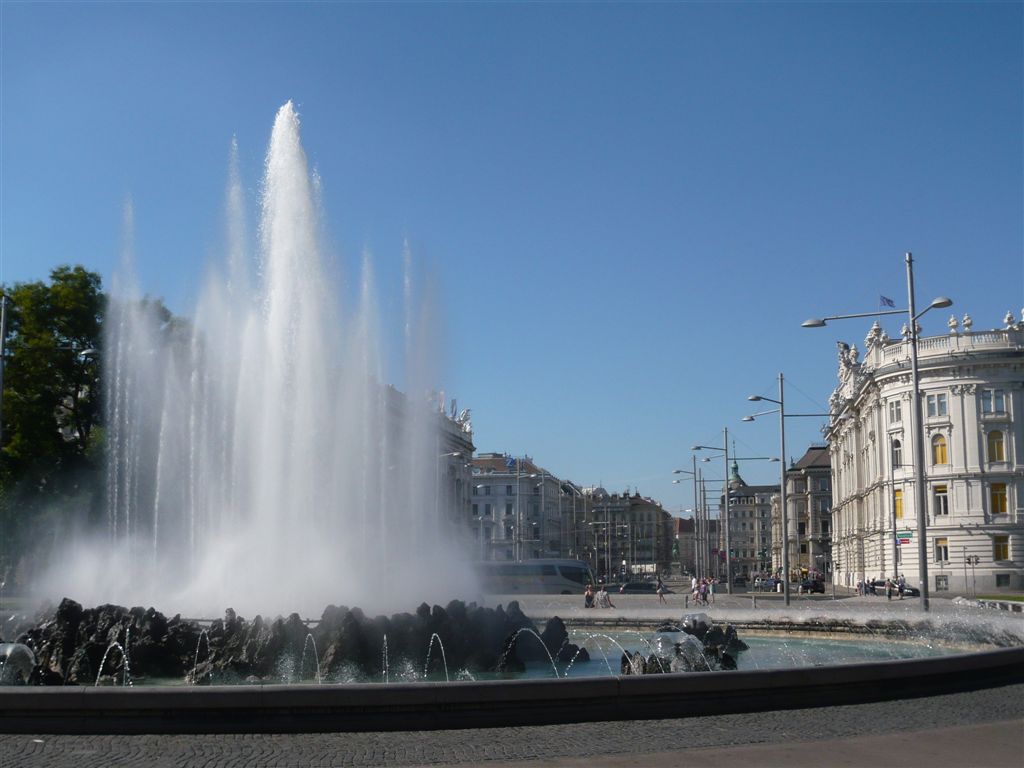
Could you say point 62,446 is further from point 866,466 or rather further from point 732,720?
point 866,466

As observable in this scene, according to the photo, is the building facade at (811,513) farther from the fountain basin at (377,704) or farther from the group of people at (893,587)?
the fountain basin at (377,704)

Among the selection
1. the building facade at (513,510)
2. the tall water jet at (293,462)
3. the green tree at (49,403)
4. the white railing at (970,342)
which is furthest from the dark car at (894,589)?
the building facade at (513,510)

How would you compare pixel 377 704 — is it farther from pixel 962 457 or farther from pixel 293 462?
pixel 962 457

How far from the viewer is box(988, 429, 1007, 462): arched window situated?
7588cm

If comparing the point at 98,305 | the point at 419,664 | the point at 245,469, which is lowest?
the point at 419,664

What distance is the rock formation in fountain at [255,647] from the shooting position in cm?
1964

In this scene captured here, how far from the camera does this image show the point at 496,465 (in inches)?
6166

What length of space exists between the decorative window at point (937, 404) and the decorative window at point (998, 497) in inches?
244

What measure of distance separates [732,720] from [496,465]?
144591mm

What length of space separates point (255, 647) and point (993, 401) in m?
68.2

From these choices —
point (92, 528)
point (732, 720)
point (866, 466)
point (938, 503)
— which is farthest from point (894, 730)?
point (866, 466)

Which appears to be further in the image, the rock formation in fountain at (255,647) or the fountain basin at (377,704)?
the rock formation in fountain at (255,647)

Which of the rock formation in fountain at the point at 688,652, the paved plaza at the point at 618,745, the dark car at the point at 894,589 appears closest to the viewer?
the paved plaza at the point at 618,745

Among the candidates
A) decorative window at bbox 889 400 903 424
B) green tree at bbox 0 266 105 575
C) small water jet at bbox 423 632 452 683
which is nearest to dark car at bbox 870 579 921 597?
decorative window at bbox 889 400 903 424
